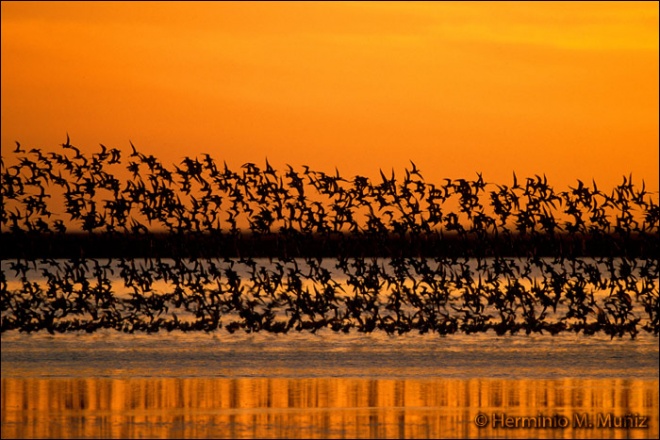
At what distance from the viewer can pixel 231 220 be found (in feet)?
57.0

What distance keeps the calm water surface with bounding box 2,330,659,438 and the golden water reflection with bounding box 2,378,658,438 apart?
0.06 feet

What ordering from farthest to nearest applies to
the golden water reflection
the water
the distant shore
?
the distant shore < the water < the golden water reflection

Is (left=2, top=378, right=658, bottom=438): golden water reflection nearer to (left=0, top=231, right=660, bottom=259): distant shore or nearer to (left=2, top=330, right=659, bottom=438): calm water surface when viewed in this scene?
(left=2, top=330, right=659, bottom=438): calm water surface

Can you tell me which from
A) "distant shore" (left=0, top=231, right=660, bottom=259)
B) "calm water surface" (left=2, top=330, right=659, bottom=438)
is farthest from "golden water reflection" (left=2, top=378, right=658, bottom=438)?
"distant shore" (left=0, top=231, right=660, bottom=259)

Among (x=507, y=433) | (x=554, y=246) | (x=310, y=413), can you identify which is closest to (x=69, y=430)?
(x=310, y=413)

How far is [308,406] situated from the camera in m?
10.7

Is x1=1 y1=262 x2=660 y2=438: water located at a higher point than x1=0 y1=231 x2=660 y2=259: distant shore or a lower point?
lower

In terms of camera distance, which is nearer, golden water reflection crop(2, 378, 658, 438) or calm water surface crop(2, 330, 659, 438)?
golden water reflection crop(2, 378, 658, 438)

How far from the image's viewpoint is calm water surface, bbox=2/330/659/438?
967 centimetres

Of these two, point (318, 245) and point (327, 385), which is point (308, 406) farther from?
point (318, 245)

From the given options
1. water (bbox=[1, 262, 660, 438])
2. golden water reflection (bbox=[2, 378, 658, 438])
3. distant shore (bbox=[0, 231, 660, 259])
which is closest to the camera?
golden water reflection (bbox=[2, 378, 658, 438])

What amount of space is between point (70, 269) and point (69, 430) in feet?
26.5

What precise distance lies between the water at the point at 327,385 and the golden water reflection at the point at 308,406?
0.02 metres

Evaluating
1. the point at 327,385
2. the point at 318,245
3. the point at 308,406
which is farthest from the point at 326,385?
the point at 318,245
